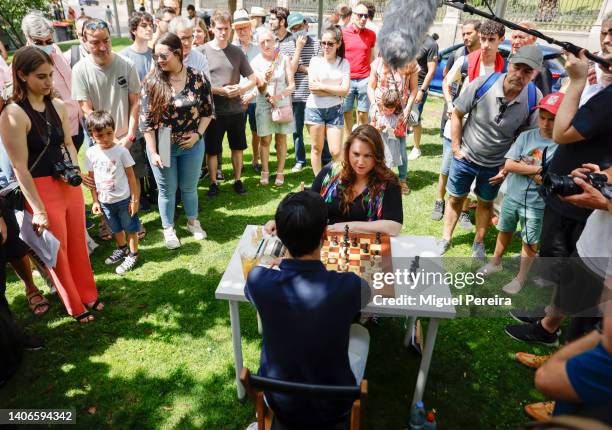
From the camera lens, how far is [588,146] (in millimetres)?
2496

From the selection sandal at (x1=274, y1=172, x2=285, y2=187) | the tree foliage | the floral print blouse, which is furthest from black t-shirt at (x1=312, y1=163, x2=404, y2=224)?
the tree foliage

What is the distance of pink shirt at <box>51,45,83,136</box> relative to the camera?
4.25 m

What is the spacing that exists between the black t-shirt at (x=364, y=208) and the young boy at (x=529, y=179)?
1.12m

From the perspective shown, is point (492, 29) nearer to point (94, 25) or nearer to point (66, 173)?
point (94, 25)

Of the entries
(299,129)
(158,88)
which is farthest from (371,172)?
(299,129)

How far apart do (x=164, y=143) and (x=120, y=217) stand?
0.81 metres

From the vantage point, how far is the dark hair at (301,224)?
176 cm

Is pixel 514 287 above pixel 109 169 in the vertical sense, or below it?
below

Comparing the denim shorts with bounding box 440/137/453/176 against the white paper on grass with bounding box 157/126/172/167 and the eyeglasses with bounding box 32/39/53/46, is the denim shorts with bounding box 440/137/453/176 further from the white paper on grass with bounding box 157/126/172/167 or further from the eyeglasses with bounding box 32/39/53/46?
the eyeglasses with bounding box 32/39/53/46

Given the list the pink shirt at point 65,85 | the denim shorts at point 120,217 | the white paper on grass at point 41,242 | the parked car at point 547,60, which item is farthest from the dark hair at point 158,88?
the parked car at point 547,60

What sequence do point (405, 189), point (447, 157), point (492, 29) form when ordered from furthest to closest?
point (405, 189) < point (447, 157) < point (492, 29)

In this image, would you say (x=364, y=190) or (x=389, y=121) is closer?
(x=364, y=190)

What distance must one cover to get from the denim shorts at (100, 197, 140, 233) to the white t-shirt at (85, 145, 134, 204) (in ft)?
0.25

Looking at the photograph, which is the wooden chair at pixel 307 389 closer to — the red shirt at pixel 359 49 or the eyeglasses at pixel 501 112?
the eyeglasses at pixel 501 112
